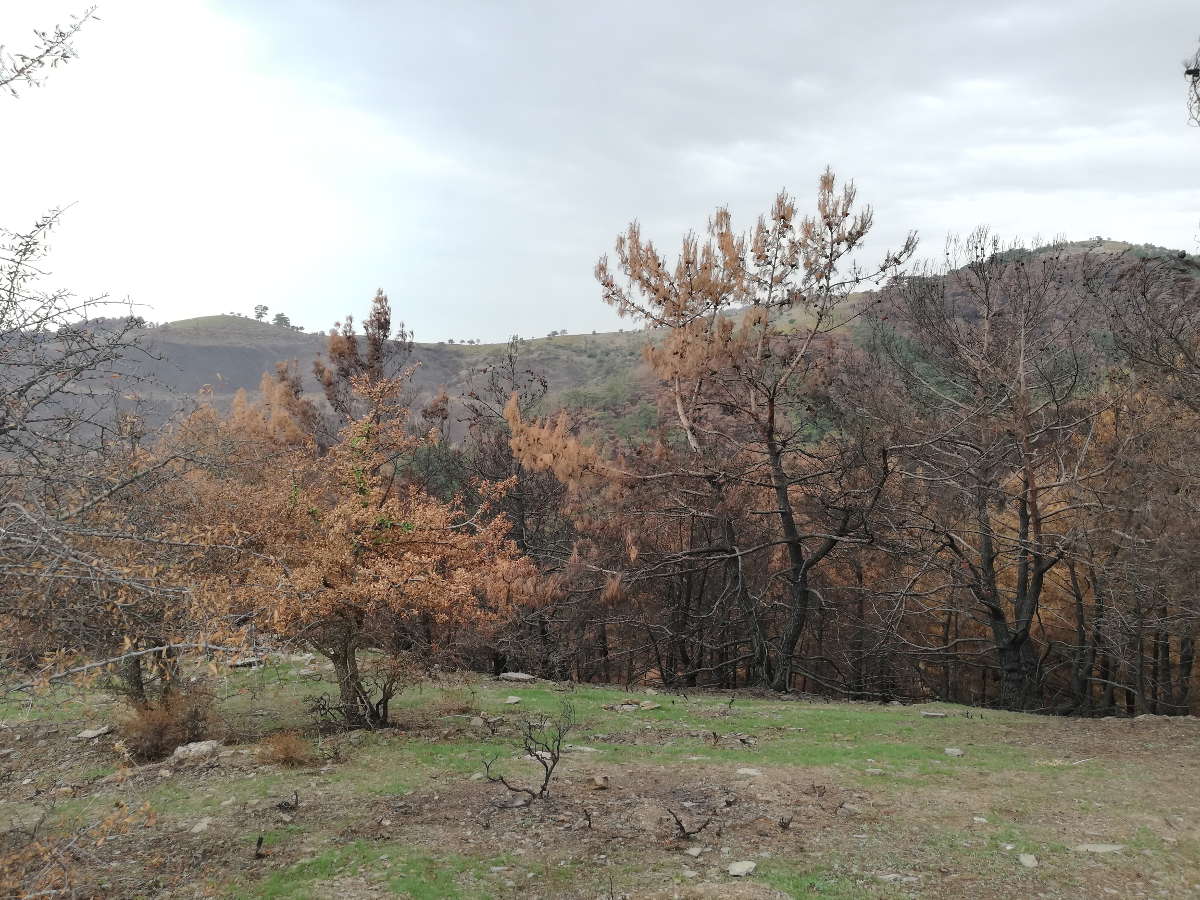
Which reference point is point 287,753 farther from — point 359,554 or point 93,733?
point 93,733

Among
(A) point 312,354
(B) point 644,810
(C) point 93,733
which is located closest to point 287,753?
(C) point 93,733

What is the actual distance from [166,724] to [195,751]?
81 cm

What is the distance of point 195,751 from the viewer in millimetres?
8977

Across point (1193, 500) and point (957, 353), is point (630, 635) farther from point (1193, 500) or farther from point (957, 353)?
point (1193, 500)

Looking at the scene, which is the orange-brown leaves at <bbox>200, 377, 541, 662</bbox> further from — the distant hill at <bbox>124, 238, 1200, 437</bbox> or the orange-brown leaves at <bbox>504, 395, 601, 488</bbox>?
the distant hill at <bbox>124, 238, 1200, 437</bbox>

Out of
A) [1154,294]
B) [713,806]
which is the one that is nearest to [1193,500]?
[1154,294]

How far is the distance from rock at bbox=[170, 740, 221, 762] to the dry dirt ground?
0.47 feet

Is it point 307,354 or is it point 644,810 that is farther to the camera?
point 307,354

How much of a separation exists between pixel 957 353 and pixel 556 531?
1180 centimetres

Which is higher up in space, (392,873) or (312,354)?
(312,354)

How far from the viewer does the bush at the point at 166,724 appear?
928 centimetres

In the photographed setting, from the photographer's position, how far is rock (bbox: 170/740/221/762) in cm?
888

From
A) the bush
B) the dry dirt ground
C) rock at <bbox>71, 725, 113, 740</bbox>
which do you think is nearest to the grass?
the dry dirt ground

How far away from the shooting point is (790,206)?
14609 mm
